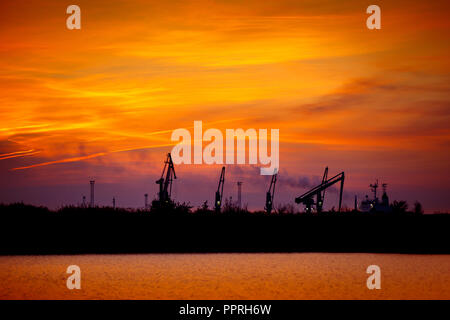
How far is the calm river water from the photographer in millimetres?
37031

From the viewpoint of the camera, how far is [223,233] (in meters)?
67.0

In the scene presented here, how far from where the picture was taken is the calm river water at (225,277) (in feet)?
121

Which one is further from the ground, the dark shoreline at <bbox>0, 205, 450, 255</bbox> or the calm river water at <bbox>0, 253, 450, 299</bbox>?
the dark shoreline at <bbox>0, 205, 450, 255</bbox>

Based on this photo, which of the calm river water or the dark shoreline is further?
the dark shoreline

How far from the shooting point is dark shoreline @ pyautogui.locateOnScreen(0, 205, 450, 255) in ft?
208

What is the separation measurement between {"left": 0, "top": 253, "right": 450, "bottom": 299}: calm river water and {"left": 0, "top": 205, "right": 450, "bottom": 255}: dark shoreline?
465cm

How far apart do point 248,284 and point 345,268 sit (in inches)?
479

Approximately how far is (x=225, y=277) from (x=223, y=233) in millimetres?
22692

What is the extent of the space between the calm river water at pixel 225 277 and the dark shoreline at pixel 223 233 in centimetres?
465

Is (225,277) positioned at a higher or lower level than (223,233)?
lower
